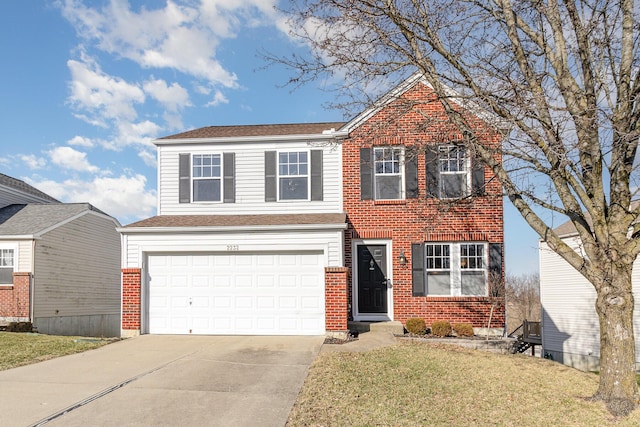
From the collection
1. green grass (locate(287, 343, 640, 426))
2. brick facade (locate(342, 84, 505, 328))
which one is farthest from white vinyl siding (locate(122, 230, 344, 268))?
green grass (locate(287, 343, 640, 426))

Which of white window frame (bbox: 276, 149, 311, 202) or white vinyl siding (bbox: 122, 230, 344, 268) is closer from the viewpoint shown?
white vinyl siding (bbox: 122, 230, 344, 268)

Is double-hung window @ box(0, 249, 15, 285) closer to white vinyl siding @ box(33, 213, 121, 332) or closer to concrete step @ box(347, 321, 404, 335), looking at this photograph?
white vinyl siding @ box(33, 213, 121, 332)

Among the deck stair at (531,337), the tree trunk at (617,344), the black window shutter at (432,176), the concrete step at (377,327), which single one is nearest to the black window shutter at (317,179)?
the black window shutter at (432,176)

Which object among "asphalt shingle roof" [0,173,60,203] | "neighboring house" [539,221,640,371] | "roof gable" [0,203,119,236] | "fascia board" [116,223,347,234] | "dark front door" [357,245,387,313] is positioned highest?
"asphalt shingle roof" [0,173,60,203]

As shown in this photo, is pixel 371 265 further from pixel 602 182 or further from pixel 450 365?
pixel 602 182

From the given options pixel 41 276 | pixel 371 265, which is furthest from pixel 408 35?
pixel 41 276

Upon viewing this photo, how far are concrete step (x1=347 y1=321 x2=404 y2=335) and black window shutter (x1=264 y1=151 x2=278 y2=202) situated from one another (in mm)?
4183

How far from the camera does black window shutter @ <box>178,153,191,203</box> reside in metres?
15.2

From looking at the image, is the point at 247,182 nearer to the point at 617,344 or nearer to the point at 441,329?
the point at 441,329

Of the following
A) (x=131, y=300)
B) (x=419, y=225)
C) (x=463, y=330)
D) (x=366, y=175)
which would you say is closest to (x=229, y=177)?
(x=366, y=175)

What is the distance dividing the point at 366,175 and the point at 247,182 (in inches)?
135

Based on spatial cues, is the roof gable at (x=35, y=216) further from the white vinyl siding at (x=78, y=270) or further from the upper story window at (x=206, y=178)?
the upper story window at (x=206, y=178)

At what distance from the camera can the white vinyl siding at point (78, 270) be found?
61.7 ft

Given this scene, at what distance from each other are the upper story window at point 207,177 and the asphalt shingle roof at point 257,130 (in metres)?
0.68
